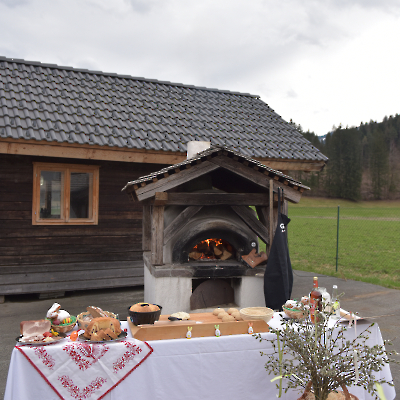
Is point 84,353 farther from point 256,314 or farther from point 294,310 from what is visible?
point 294,310

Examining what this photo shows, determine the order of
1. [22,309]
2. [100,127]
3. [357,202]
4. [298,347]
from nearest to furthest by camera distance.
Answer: [298,347] < [22,309] < [100,127] < [357,202]

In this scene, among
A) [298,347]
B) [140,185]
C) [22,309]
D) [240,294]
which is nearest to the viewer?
[298,347]

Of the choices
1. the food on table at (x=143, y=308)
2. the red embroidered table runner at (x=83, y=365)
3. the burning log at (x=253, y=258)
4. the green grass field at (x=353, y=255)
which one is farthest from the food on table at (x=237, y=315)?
the green grass field at (x=353, y=255)

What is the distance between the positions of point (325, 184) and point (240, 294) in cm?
6231

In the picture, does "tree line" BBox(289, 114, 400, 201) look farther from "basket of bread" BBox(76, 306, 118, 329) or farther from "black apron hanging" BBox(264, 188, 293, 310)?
"basket of bread" BBox(76, 306, 118, 329)

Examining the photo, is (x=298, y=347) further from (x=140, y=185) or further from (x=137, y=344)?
(x=140, y=185)

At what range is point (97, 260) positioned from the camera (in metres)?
7.74

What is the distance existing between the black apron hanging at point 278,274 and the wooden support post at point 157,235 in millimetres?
1427

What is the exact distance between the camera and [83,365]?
2742 mm

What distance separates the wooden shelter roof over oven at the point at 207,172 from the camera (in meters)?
4.86

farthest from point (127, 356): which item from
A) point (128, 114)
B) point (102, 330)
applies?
point (128, 114)

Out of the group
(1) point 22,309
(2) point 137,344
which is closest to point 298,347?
(2) point 137,344

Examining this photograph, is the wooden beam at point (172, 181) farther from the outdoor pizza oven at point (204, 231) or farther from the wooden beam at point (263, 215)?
the wooden beam at point (263, 215)

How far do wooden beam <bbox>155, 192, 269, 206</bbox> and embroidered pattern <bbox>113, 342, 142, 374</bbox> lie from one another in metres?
2.42
